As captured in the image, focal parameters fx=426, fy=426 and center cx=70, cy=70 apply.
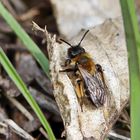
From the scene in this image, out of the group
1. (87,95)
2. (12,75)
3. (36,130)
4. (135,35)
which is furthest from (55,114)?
(135,35)

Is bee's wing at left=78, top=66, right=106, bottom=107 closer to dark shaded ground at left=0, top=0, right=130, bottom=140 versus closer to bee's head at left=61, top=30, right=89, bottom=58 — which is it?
bee's head at left=61, top=30, right=89, bottom=58

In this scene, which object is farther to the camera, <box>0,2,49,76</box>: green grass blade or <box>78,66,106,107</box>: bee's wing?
<box>0,2,49,76</box>: green grass blade

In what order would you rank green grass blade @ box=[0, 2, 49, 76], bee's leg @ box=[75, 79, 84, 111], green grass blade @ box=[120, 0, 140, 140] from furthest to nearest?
green grass blade @ box=[0, 2, 49, 76] → bee's leg @ box=[75, 79, 84, 111] → green grass blade @ box=[120, 0, 140, 140]

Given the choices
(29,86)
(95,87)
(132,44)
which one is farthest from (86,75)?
(132,44)

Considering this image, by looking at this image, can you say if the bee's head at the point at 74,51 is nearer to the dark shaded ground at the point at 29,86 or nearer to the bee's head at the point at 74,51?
the bee's head at the point at 74,51

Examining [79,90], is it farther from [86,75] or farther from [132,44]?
[132,44]

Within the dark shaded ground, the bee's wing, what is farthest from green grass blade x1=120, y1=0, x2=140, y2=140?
the dark shaded ground

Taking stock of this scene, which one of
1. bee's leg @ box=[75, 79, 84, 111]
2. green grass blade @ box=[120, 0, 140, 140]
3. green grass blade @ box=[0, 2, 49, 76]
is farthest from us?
green grass blade @ box=[0, 2, 49, 76]
